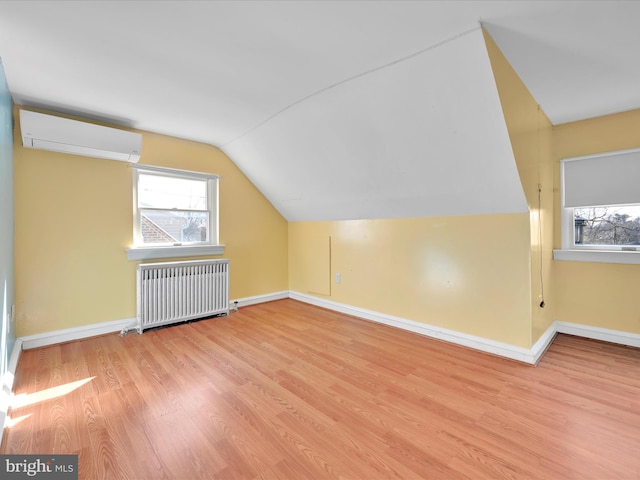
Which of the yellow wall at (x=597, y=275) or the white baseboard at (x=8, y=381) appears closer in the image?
the white baseboard at (x=8, y=381)

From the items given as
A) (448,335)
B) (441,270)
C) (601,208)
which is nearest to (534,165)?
(601,208)

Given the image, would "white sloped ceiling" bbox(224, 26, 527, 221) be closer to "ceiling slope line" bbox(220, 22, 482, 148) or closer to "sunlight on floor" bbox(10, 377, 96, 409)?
"ceiling slope line" bbox(220, 22, 482, 148)

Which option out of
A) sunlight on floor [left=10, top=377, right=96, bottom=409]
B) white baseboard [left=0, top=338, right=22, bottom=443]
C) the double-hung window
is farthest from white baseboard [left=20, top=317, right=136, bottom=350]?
the double-hung window

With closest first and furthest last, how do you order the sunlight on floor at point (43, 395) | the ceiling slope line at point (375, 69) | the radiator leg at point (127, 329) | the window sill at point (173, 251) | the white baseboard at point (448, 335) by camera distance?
the ceiling slope line at point (375, 69), the sunlight on floor at point (43, 395), the white baseboard at point (448, 335), the radiator leg at point (127, 329), the window sill at point (173, 251)

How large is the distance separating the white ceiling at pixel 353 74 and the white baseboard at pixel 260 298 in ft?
7.51

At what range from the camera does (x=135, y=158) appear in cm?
321

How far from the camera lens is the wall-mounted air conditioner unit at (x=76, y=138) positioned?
8.52 feet

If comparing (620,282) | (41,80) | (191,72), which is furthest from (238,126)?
(620,282)

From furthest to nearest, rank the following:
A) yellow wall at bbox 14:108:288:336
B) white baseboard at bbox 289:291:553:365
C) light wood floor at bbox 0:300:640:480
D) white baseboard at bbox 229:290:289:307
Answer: white baseboard at bbox 229:290:289:307 → yellow wall at bbox 14:108:288:336 → white baseboard at bbox 289:291:553:365 → light wood floor at bbox 0:300:640:480

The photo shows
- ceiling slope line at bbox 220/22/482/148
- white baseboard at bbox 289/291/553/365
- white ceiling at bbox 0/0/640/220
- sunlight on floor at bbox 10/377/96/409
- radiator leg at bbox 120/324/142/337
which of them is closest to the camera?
white ceiling at bbox 0/0/640/220

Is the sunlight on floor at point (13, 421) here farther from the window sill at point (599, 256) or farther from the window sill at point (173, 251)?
the window sill at point (599, 256)

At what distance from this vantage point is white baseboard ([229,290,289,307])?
4.34 metres

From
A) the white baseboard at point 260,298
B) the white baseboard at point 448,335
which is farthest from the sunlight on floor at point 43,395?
the white baseboard at point 448,335

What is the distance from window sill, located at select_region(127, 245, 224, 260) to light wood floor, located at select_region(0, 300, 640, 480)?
99 centimetres
